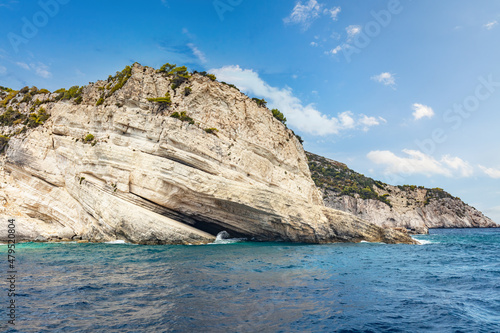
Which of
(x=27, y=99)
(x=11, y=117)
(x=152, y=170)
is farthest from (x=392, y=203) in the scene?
(x=11, y=117)

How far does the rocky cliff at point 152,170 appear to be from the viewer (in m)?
26.9

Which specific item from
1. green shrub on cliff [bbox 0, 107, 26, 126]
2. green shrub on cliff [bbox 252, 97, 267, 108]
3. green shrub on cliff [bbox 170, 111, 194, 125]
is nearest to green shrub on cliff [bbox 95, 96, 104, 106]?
green shrub on cliff [bbox 170, 111, 194, 125]

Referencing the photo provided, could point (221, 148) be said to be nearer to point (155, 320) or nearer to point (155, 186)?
point (155, 186)

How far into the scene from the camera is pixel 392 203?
80.7 metres

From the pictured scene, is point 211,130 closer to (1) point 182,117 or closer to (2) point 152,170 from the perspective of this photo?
(1) point 182,117

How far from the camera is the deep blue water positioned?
7.61 meters

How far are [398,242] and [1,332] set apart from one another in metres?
34.6

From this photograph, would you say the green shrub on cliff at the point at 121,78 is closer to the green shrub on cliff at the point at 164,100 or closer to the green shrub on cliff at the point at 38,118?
the green shrub on cliff at the point at 164,100

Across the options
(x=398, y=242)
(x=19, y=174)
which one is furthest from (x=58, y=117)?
(x=398, y=242)

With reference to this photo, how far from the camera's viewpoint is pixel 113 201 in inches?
1024

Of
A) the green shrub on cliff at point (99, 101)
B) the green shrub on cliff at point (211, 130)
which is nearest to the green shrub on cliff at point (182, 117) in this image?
the green shrub on cliff at point (211, 130)

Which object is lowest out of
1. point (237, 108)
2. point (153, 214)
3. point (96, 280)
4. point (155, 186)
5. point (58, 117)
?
point (96, 280)

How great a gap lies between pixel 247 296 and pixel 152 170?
19842 millimetres

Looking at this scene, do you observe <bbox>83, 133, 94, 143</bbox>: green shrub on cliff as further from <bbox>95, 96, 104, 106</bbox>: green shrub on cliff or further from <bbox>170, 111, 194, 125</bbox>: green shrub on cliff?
<bbox>170, 111, 194, 125</bbox>: green shrub on cliff
